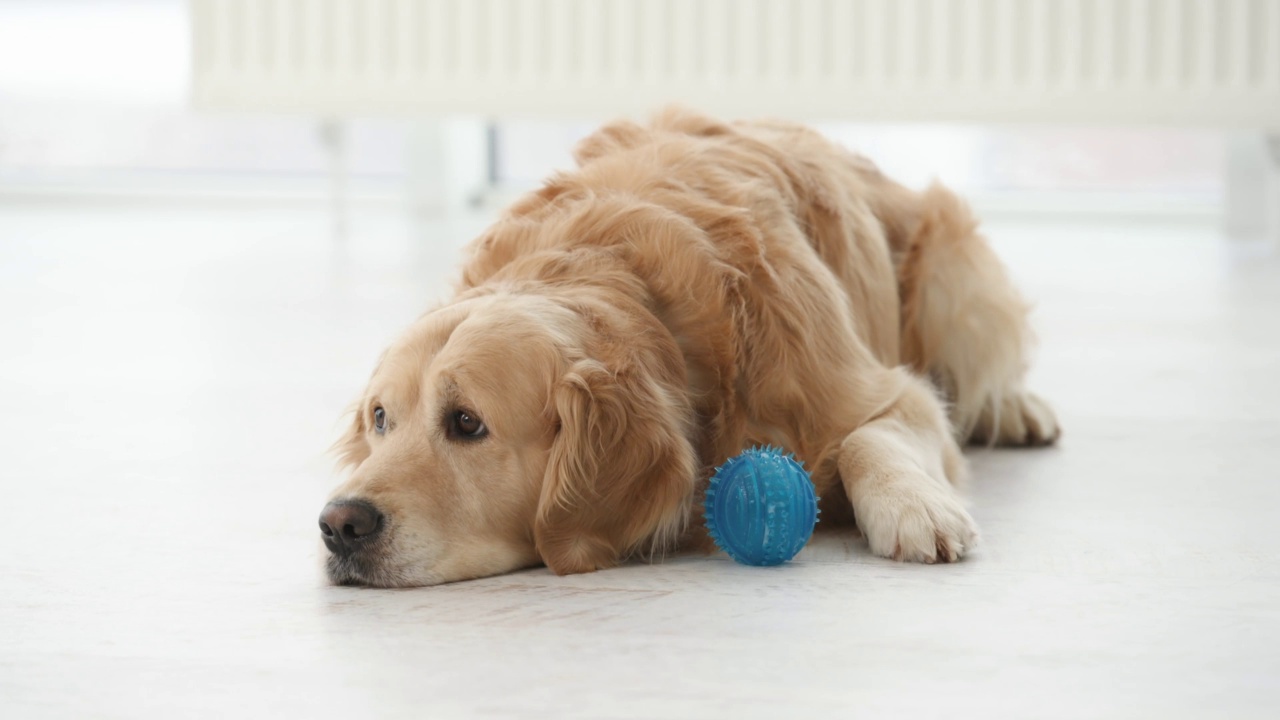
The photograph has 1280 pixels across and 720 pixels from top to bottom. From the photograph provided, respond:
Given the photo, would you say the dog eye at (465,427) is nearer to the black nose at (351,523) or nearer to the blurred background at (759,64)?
the black nose at (351,523)

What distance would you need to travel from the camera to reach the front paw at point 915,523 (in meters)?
1.75

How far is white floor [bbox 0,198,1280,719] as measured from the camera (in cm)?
130

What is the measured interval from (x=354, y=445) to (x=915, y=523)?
759 millimetres

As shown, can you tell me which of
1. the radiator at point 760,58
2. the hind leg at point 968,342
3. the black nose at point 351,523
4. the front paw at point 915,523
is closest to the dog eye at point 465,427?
the black nose at point 351,523

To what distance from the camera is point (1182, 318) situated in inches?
149

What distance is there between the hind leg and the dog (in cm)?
16

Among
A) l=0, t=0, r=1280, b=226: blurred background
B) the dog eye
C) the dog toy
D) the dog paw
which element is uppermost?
l=0, t=0, r=1280, b=226: blurred background

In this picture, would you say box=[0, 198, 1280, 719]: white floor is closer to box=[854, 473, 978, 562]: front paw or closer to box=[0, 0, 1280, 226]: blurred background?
box=[854, 473, 978, 562]: front paw

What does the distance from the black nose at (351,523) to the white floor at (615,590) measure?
0.20 feet

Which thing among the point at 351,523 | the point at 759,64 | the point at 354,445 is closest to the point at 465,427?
the point at 351,523

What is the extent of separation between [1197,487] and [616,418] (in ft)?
3.08

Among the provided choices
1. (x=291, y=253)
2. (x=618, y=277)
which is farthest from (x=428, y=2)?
(x=618, y=277)

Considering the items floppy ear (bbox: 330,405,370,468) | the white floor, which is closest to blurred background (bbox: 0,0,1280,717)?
the white floor

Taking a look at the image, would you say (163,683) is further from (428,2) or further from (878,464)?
(428,2)
